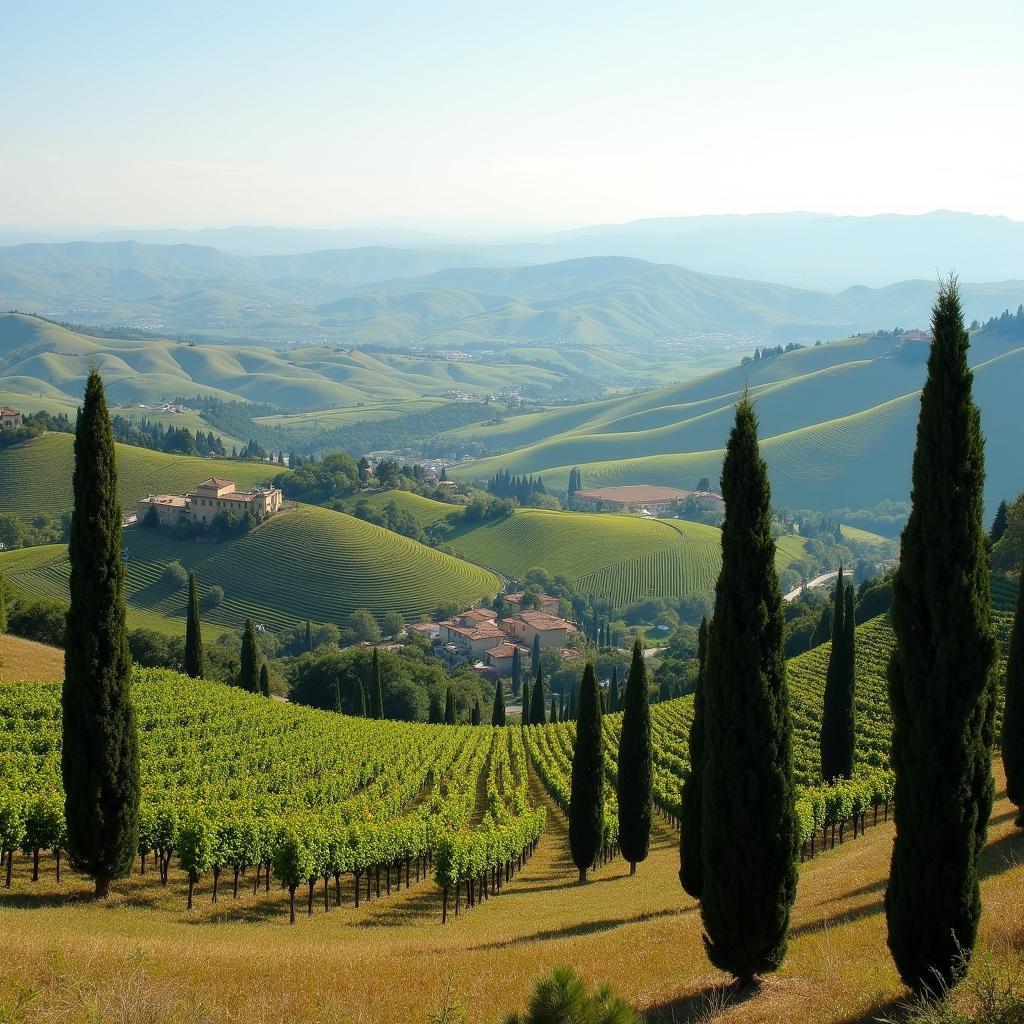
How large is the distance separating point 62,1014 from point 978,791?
1177 cm

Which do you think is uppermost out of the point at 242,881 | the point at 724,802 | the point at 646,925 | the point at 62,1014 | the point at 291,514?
the point at 724,802

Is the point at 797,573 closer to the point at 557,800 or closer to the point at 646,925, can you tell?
the point at 557,800

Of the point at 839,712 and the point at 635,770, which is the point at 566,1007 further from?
the point at 839,712

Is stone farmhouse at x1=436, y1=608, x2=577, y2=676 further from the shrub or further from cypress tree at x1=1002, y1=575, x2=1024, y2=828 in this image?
cypress tree at x1=1002, y1=575, x2=1024, y2=828

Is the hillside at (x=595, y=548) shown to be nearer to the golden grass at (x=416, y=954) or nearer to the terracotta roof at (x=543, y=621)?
the terracotta roof at (x=543, y=621)

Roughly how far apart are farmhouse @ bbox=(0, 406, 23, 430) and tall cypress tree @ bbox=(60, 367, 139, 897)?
525 feet

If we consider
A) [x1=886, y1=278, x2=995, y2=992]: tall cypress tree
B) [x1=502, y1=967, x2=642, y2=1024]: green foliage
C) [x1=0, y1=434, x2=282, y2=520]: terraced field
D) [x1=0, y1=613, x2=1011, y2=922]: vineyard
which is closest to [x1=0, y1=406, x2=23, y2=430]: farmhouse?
[x1=0, y1=434, x2=282, y2=520]: terraced field

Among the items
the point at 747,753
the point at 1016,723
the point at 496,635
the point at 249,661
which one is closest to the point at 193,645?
the point at 249,661

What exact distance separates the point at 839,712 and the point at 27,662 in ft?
130

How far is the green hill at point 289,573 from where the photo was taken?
121625mm

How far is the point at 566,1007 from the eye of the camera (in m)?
8.77

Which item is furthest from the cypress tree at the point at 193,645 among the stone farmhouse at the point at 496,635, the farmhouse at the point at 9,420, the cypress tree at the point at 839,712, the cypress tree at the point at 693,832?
the farmhouse at the point at 9,420

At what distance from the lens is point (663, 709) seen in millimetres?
62781

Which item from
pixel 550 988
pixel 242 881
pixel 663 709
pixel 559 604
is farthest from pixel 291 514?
pixel 550 988
